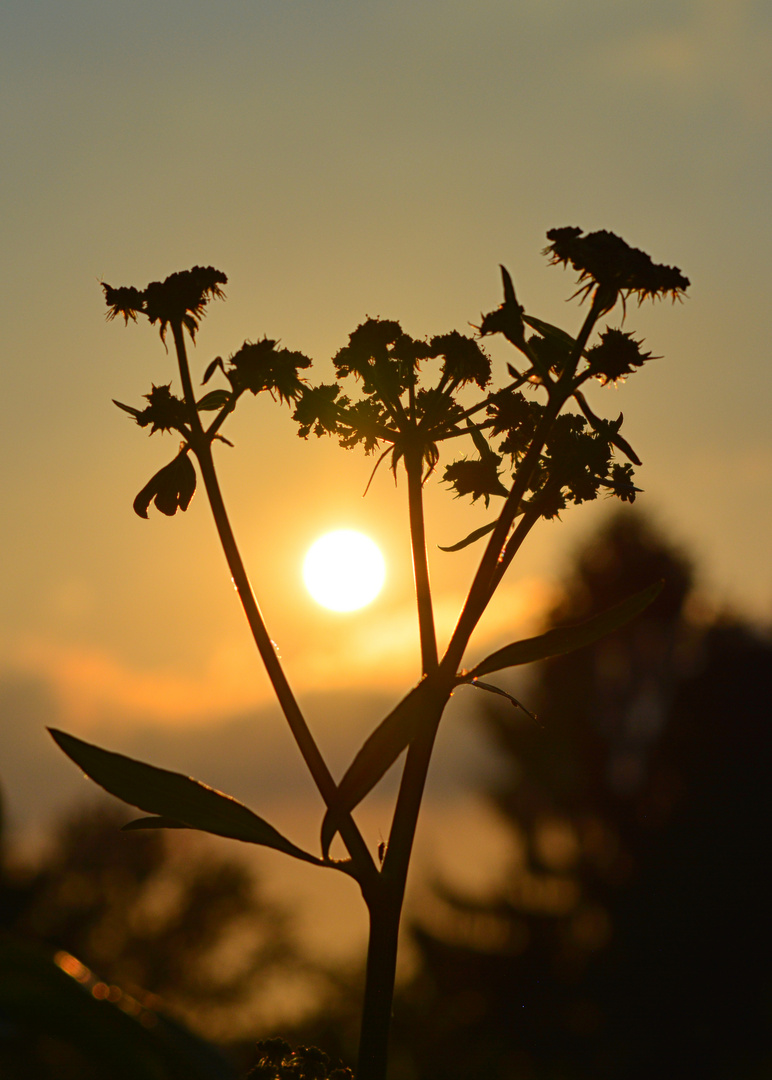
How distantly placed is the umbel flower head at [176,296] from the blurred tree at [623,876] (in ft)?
119

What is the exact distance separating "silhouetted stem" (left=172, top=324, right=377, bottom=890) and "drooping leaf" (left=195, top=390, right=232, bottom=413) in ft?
1.60

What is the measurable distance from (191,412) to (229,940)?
2624 inches

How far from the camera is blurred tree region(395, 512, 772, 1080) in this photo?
42781mm

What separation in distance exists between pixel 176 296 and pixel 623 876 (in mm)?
49189

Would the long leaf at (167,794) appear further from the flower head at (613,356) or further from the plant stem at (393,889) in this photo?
the flower head at (613,356)

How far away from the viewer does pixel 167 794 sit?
2.49m

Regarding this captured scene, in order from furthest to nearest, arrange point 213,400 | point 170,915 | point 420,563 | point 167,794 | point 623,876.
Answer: point 170,915, point 623,876, point 213,400, point 420,563, point 167,794

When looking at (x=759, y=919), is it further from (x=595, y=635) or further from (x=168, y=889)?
(x=595, y=635)

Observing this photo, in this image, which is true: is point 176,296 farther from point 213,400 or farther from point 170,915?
point 170,915

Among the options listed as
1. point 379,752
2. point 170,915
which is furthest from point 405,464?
point 170,915

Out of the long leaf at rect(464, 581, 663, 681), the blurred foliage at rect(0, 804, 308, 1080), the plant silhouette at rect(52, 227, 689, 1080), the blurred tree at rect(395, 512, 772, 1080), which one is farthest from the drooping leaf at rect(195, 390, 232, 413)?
the blurred foliage at rect(0, 804, 308, 1080)

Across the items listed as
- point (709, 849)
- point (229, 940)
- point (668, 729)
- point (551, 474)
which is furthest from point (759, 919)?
point (551, 474)

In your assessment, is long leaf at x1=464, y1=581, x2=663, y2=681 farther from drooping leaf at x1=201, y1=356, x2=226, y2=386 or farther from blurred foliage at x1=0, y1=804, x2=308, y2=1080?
blurred foliage at x1=0, y1=804, x2=308, y2=1080

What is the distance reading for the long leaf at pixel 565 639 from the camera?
2670mm
